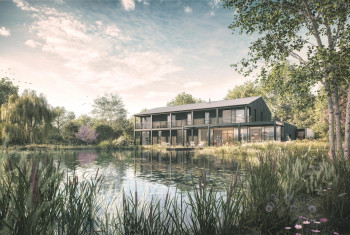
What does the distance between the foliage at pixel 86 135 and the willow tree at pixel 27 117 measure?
43.3 feet

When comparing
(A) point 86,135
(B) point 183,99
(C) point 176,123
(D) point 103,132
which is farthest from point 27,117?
(B) point 183,99

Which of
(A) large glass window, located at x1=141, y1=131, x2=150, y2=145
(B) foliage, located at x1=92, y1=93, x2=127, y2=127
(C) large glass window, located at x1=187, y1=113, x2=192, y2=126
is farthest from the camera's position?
(B) foliage, located at x1=92, y1=93, x2=127, y2=127

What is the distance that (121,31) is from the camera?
1095cm

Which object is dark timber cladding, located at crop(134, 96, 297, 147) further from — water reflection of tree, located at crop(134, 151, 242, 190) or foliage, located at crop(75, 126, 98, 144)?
water reflection of tree, located at crop(134, 151, 242, 190)

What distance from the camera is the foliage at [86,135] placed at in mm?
33094

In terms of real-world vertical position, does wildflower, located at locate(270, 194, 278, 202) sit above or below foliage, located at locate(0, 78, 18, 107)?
below

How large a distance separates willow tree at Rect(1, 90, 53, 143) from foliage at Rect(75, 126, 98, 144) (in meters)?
13.2

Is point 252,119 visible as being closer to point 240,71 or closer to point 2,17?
point 240,71

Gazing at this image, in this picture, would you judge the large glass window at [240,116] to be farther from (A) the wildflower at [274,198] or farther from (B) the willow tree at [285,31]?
(A) the wildflower at [274,198]

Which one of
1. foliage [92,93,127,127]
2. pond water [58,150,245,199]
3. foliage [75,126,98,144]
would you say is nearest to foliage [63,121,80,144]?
foliage [75,126,98,144]

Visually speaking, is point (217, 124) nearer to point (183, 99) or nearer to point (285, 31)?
point (285, 31)

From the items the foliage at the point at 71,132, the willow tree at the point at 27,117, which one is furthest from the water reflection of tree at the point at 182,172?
the foliage at the point at 71,132

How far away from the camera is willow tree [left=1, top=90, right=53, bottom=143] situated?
726 inches

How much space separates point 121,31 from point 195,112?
77.4 ft
